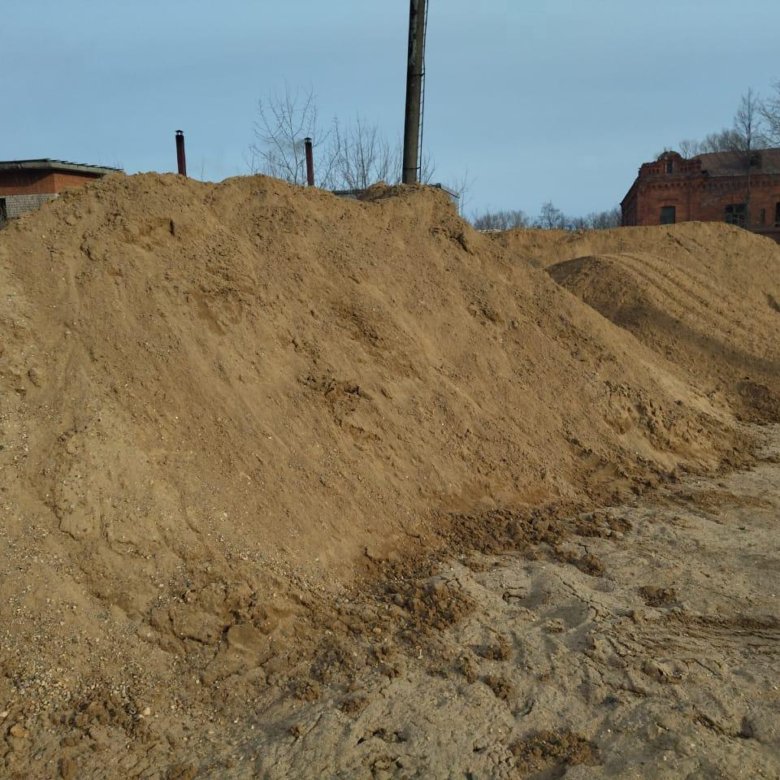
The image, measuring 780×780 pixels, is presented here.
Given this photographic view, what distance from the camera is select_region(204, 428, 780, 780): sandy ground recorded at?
3.21 meters

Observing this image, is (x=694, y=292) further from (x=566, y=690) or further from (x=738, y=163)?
(x=738, y=163)

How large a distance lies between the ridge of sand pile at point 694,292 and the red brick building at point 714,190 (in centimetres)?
2097

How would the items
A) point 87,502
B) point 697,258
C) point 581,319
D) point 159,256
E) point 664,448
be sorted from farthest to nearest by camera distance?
point 697,258 < point 581,319 < point 664,448 < point 159,256 < point 87,502

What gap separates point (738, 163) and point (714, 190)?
2.11 meters

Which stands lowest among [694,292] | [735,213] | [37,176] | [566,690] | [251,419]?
[566,690]

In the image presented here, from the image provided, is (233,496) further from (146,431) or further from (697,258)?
(697,258)

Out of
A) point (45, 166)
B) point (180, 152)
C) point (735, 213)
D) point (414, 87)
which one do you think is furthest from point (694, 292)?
point (735, 213)

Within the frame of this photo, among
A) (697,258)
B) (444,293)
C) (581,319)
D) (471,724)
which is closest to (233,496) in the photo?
(471,724)

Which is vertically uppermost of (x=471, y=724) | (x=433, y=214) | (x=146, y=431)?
(x=433, y=214)

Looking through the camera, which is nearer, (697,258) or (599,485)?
(599,485)

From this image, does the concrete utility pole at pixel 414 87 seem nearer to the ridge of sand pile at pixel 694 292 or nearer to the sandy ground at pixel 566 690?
the ridge of sand pile at pixel 694 292

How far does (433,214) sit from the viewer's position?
946 cm

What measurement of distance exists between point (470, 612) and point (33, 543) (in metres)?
2.70

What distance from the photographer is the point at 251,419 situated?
18.2 ft
